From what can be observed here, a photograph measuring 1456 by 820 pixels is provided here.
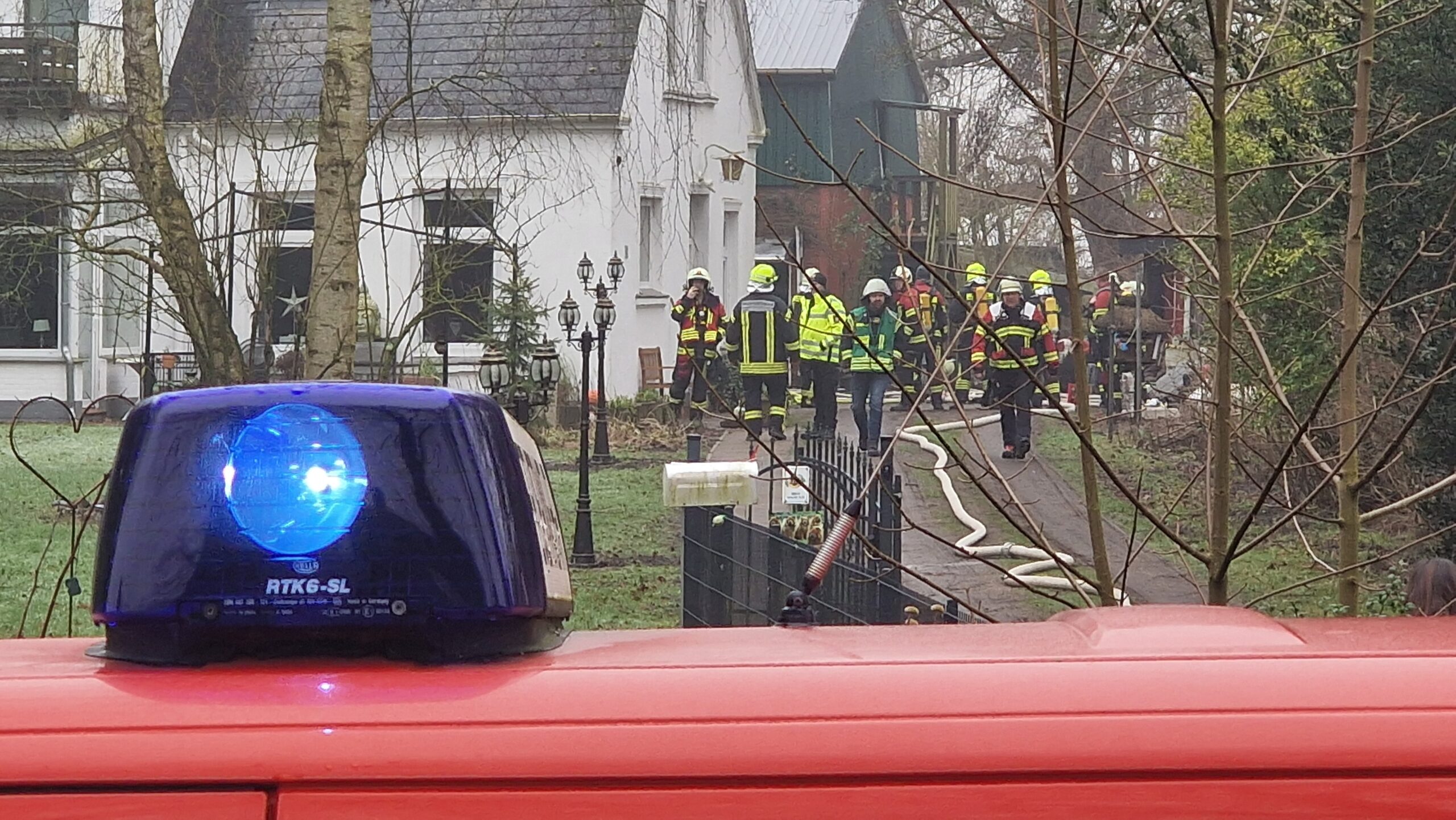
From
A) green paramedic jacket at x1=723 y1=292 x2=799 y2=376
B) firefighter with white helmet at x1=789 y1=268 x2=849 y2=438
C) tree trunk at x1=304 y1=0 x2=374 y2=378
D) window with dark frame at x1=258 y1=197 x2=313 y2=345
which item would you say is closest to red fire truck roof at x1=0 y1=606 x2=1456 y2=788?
tree trunk at x1=304 y1=0 x2=374 y2=378

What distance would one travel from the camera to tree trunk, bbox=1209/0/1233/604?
127 inches

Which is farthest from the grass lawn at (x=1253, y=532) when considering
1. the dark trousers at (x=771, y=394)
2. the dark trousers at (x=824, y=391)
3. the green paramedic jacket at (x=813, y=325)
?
the dark trousers at (x=771, y=394)

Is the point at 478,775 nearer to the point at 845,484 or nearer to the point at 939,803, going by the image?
the point at 939,803

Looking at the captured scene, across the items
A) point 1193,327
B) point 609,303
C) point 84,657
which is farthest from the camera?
point 609,303

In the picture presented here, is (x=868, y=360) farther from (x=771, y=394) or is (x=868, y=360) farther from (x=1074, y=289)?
(x=1074, y=289)

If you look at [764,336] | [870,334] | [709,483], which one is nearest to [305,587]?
[709,483]

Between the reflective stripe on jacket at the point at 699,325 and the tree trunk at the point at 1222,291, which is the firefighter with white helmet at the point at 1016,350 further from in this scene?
the tree trunk at the point at 1222,291

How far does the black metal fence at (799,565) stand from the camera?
5898 mm

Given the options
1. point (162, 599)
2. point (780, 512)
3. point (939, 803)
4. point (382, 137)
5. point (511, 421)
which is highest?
point (382, 137)

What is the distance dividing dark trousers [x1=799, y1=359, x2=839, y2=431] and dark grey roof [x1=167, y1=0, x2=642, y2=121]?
4.22 m

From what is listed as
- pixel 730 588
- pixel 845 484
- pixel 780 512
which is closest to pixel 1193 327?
pixel 780 512

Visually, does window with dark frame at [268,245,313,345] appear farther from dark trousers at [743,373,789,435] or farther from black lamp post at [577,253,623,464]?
dark trousers at [743,373,789,435]

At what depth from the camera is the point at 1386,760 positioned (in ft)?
4.15

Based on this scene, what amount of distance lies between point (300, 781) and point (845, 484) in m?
7.17
